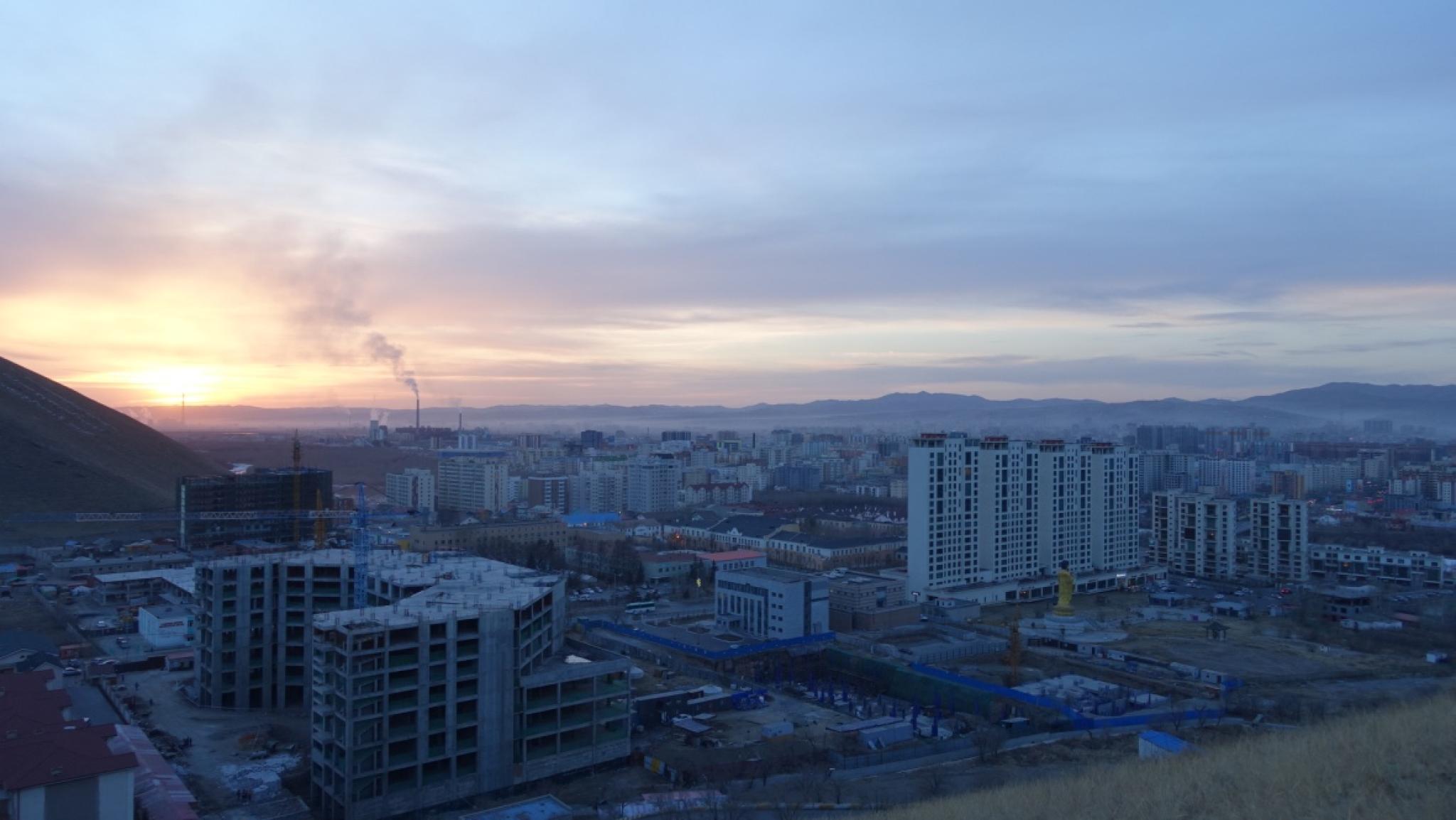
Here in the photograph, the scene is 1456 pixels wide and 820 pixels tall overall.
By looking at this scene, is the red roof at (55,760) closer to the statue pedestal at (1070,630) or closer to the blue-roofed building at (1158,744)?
the blue-roofed building at (1158,744)

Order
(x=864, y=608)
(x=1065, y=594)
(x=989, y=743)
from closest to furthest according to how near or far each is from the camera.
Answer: (x=989, y=743)
(x=864, y=608)
(x=1065, y=594)

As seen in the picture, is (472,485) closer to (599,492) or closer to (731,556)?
(599,492)

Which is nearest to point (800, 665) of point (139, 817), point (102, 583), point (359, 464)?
point (139, 817)

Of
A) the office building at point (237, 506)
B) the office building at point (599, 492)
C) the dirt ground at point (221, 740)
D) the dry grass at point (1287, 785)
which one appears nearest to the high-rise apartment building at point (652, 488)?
the office building at point (599, 492)

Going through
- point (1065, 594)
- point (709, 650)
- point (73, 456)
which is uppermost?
point (73, 456)

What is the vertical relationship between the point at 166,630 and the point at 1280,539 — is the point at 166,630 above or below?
below

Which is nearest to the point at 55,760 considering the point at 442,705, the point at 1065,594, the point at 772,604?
the point at 442,705

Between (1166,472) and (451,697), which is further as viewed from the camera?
(1166,472)

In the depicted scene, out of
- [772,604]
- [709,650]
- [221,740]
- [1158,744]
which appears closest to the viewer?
[1158,744]
